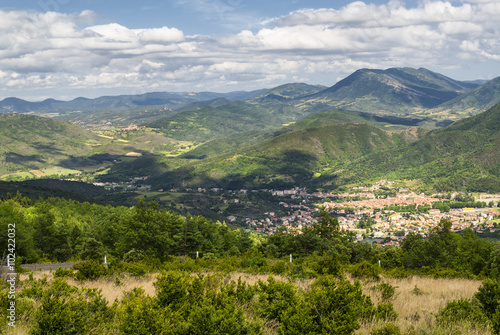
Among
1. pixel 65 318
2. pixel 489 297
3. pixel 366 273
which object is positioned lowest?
pixel 366 273

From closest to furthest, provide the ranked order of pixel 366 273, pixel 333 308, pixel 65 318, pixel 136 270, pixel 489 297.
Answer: pixel 65 318, pixel 333 308, pixel 489 297, pixel 366 273, pixel 136 270

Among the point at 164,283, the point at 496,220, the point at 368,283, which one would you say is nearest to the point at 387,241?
the point at 496,220

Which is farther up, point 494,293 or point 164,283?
point 164,283

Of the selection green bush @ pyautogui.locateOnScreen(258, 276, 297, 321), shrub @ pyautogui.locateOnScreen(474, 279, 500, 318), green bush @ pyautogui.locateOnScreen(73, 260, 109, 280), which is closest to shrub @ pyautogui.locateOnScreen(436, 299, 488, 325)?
shrub @ pyautogui.locateOnScreen(474, 279, 500, 318)

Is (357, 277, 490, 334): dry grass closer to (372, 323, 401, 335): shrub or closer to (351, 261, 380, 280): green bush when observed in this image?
(372, 323, 401, 335): shrub

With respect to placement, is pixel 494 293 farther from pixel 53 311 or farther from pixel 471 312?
pixel 53 311

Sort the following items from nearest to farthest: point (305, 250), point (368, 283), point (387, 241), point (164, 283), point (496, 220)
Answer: point (164, 283) → point (368, 283) → point (305, 250) → point (387, 241) → point (496, 220)

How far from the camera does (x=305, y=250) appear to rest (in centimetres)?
4522

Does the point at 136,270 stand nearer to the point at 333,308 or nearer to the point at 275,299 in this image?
the point at 275,299

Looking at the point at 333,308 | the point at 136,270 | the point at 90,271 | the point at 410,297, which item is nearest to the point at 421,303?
the point at 410,297

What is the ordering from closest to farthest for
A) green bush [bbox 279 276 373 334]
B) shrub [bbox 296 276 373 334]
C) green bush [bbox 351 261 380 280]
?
green bush [bbox 279 276 373 334] < shrub [bbox 296 276 373 334] < green bush [bbox 351 261 380 280]

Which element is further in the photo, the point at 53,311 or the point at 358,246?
the point at 358,246

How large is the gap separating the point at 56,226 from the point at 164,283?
46.9 meters

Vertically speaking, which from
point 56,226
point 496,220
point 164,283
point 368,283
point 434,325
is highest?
point 164,283
